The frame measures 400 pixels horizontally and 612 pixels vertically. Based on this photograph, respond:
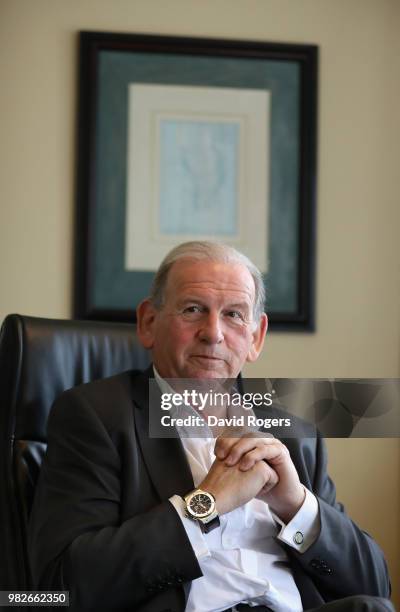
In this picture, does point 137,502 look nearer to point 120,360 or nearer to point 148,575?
point 148,575

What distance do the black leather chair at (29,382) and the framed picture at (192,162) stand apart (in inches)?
32.1

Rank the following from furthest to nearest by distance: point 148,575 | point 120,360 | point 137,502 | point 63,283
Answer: point 63,283 < point 120,360 < point 137,502 < point 148,575

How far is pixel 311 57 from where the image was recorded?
9.30 feet

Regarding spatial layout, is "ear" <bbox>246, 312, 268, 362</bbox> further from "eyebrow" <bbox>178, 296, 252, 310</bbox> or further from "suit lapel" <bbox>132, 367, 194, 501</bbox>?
"suit lapel" <bbox>132, 367, 194, 501</bbox>

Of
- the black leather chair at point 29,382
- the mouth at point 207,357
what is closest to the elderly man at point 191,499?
the mouth at point 207,357

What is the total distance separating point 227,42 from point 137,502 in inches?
72.1

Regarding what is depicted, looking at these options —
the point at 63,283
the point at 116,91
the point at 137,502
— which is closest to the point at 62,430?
the point at 137,502

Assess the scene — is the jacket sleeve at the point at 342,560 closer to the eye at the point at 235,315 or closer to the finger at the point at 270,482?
the finger at the point at 270,482

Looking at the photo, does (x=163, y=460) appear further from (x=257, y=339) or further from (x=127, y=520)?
(x=257, y=339)

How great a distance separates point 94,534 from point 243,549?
0.30 m

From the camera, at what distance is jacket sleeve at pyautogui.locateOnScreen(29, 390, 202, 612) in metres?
1.36

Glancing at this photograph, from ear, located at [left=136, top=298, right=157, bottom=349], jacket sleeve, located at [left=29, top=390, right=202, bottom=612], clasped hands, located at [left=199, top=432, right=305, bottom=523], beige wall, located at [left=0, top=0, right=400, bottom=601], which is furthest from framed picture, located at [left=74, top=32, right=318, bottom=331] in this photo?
clasped hands, located at [left=199, top=432, right=305, bottom=523]

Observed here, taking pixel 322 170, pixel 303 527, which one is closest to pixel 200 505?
pixel 303 527

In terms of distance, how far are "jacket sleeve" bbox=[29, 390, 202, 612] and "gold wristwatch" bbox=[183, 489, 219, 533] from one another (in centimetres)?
3
